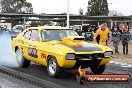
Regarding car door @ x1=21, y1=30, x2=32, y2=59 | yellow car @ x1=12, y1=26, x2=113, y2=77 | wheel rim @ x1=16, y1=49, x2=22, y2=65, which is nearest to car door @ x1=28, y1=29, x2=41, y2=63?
yellow car @ x1=12, y1=26, x2=113, y2=77

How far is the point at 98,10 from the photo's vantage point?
104m

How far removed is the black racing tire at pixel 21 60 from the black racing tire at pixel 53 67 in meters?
2.25

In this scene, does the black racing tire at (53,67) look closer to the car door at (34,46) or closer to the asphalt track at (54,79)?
the asphalt track at (54,79)

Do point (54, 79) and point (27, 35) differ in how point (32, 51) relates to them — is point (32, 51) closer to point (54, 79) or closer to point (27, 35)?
point (27, 35)

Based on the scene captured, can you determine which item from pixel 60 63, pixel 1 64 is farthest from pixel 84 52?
pixel 1 64

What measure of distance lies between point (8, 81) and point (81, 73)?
2.09 m

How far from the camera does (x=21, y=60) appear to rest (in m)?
12.1

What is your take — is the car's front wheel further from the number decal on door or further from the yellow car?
the number decal on door

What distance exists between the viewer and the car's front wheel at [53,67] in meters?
9.55

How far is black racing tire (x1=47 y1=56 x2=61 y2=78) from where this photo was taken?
31.3ft

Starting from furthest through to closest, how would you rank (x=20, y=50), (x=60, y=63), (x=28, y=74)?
(x=20, y=50) < (x=28, y=74) < (x=60, y=63)

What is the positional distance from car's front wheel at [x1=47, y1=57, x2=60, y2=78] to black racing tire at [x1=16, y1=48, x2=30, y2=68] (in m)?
2.25

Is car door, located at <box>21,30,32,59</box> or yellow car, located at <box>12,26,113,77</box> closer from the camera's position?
yellow car, located at <box>12,26,113,77</box>

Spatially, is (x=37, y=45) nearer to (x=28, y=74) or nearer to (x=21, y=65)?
(x=28, y=74)
